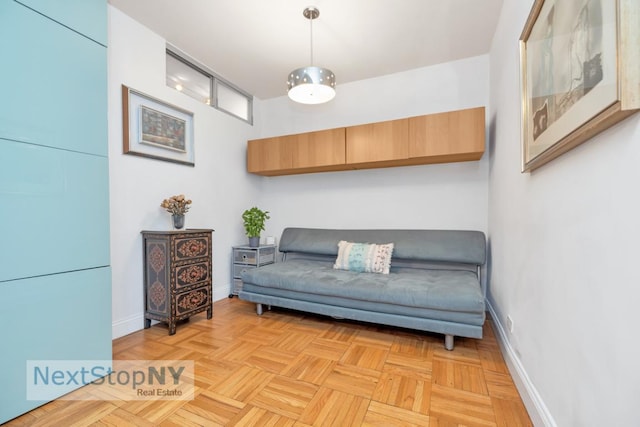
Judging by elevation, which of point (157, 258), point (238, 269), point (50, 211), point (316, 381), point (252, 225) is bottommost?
point (316, 381)

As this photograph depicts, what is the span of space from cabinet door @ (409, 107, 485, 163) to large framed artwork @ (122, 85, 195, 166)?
2.31 m

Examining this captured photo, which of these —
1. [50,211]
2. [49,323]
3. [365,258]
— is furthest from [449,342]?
[50,211]

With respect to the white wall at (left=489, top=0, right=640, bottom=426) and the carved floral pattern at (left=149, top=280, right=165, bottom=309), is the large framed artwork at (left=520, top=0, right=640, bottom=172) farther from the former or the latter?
the carved floral pattern at (left=149, top=280, right=165, bottom=309)

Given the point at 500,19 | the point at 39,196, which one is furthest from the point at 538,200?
the point at 39,196

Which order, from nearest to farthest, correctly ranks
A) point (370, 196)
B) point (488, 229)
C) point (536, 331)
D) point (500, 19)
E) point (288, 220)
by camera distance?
point (536, 331)
point (500, 19)
point (488, 229)
point (370, 196)
point (288, 220)

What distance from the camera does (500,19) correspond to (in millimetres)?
2289

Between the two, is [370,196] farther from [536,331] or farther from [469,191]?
[536,331]

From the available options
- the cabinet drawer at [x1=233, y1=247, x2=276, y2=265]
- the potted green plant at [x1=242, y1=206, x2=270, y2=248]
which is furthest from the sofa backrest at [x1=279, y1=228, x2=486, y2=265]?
the potted green plant at [x1=242, y1=206, x2=270, y2=248]

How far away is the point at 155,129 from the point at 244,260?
A: 5.55ft

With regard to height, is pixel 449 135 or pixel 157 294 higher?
pixel 449 135

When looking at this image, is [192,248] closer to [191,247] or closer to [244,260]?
[191,247]

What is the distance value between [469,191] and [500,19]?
1.53 metres

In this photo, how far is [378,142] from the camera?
291 cm

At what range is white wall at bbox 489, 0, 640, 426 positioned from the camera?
74 centimetres
